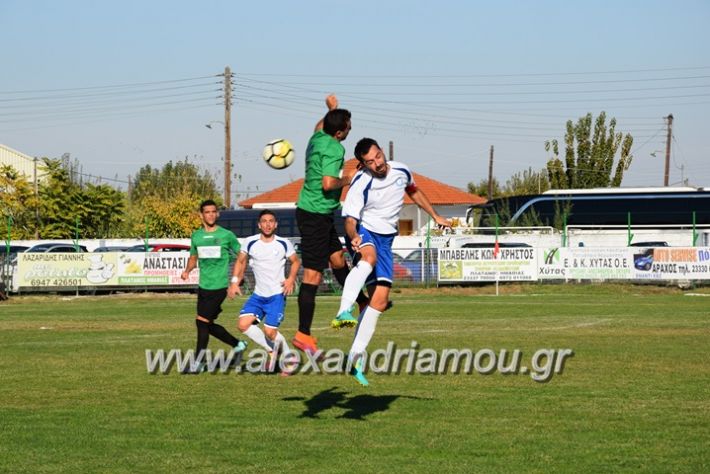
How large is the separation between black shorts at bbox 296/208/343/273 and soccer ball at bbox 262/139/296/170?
223cm

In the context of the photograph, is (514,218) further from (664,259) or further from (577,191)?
(664,259)

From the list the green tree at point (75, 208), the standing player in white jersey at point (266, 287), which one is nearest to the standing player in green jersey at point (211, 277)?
the standing player in white jersey at point (266, 287)

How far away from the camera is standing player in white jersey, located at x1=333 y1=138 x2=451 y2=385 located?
31.0ft

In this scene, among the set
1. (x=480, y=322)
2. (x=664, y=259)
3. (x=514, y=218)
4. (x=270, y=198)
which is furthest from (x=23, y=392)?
(x=270, y=198)

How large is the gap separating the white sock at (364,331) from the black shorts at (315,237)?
2.63 ft

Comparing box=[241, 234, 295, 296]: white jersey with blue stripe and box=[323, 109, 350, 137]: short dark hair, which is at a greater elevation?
box=[323, 109, 350, 137]: short dark hair

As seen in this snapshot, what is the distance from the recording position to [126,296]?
114 ft

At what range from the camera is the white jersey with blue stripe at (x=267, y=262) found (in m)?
13.2

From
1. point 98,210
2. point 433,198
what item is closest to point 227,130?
point 98,210

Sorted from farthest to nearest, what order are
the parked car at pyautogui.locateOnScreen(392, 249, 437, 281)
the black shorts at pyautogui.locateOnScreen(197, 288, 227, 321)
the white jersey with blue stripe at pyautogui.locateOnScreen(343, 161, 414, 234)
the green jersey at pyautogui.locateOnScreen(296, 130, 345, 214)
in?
1. the parked car at pyautogui.locateOnScreen(392, 249, 437, 281)
2. the black shorts at pyautogui.locateOnScreen(197, 288, 227, 321)
3. the green jersey at pyautogui.locateOnScreen(296, 130, 345, 214)
4. the white jersey with blue stripe at pyautogui.locateOnScreen(343, 161, 414, 234)

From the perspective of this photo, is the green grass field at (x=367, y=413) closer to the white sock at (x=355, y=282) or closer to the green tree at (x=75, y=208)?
the white sock at (x=355, y=282)

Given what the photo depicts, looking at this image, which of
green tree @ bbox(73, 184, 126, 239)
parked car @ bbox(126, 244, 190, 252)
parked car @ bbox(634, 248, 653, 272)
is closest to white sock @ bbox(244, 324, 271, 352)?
parked car @ bbox(634, 248, 653, 272)

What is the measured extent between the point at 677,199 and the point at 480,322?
102 ft

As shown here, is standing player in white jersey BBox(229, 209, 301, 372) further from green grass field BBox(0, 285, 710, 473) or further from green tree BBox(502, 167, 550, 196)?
green tree BBox(502, 167, 550, 196)
